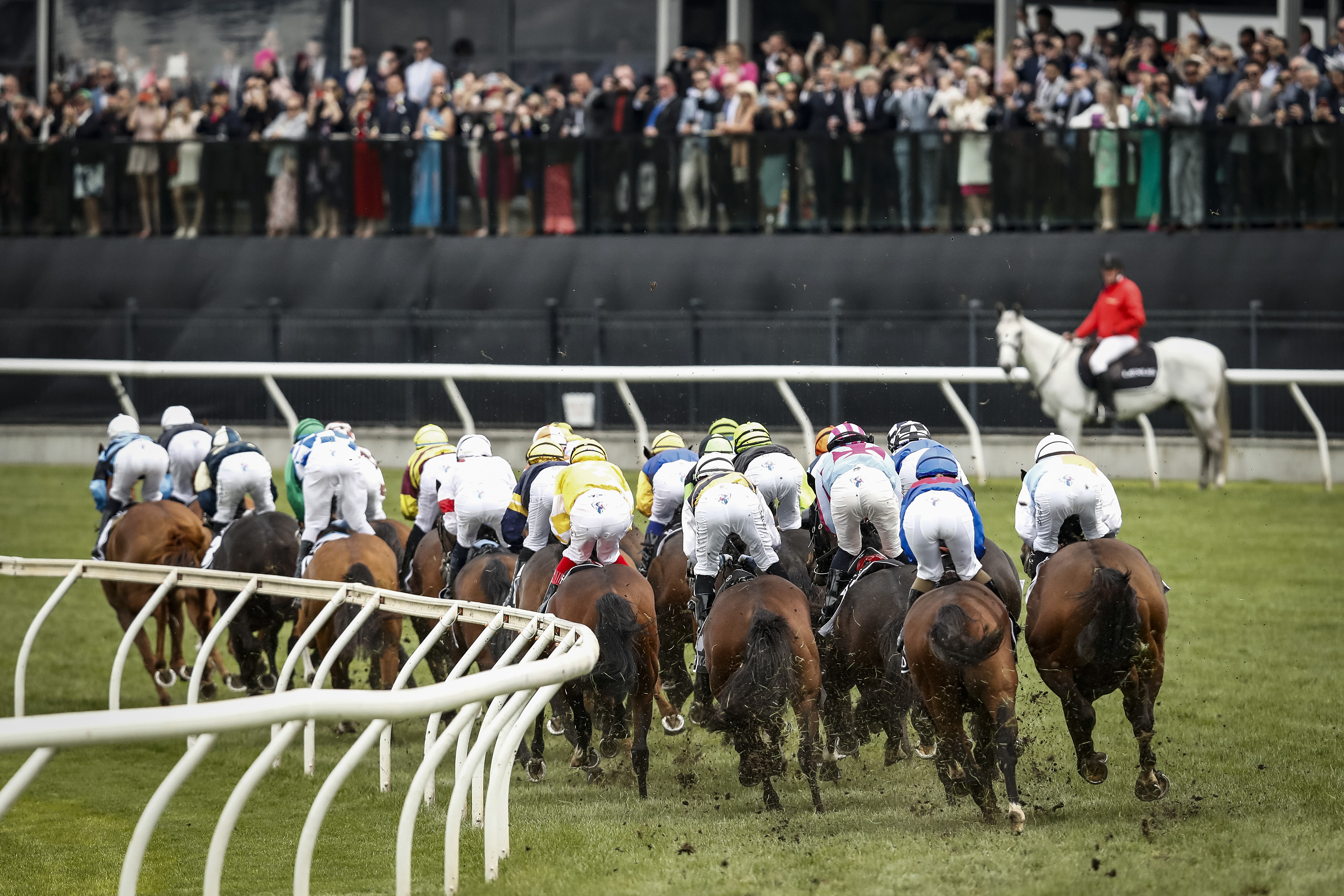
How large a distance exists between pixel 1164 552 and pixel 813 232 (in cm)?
648

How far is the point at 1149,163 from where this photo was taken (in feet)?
53.2

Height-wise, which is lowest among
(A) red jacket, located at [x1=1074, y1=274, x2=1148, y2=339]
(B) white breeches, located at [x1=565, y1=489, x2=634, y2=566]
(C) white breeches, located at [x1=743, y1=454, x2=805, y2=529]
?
(B) white breeches, located at [x1=565, y1=489, x2=634, y2=566]

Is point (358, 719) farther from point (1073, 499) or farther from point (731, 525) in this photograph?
point (1073, 499)

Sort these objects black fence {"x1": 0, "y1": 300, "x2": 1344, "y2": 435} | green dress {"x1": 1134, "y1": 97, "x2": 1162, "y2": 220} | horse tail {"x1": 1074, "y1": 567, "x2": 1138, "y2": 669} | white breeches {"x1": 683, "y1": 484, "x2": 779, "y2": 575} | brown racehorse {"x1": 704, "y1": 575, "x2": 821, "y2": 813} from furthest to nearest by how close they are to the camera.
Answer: green dress {"x1": 1134, "y1": 97, "x2": 1162, "y2": 220} → black fence {"x1": 0, "y1": 300, "x2": 1344, "y2": 435} → white breeches {"x1": 683, "y1": 484, "x2": 779, "y2": 575} → brown racehorse {"x1": 704, "y1": 575, "x2": 821, "y2": 813} → horse tail {"x1": 1074, "y1": 567, "x2": 1138, "y2": 669}

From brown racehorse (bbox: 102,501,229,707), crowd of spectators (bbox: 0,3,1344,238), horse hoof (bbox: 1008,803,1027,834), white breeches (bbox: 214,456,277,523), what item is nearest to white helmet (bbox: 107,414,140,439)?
brown racehorse (bbox: 102,501,229,707)

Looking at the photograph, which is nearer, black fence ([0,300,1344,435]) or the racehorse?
the racehorse

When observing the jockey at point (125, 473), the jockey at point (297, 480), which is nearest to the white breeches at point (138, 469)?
the jockey at point (125, 473)

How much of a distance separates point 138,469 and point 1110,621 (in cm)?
568

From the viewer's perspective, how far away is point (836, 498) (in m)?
7.00

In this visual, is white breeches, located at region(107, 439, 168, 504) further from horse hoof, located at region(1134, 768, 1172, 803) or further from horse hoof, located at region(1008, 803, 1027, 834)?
horse hoof, located at region(1134, 768, 1172, 803)

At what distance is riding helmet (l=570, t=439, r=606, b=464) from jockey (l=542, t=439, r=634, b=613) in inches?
4.8

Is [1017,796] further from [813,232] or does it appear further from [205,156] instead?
[205,156]

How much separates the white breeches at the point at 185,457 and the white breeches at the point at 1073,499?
511 cm

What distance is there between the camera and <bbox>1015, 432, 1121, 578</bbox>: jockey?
21.9ft
